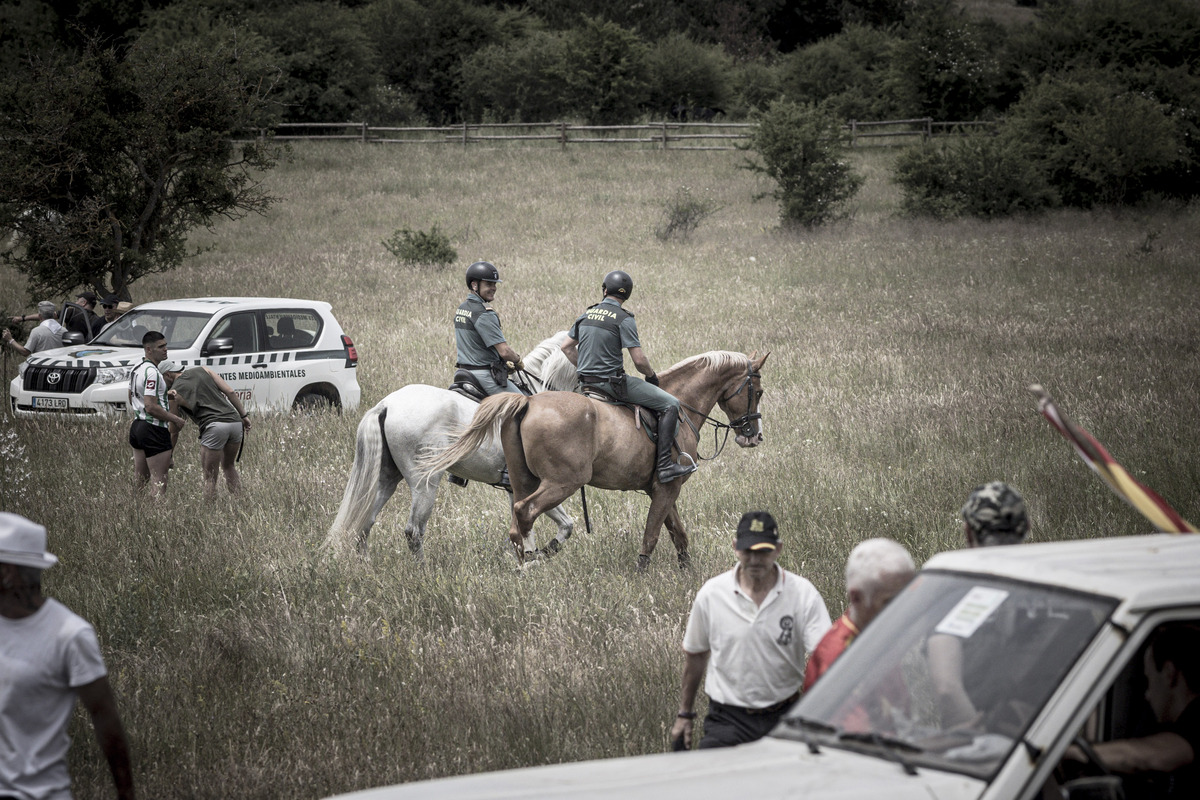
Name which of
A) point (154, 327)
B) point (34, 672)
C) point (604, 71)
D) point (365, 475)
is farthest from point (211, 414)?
point (604, 71)

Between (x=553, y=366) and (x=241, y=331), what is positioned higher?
(x=553, y=366)

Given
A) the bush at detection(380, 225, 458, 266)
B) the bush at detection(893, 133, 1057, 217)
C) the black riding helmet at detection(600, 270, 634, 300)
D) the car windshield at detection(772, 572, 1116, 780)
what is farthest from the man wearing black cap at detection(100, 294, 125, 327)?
the bush at detection(893, 133, 1057, 217)

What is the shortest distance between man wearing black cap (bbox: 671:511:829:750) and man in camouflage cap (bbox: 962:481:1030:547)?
817 millimetres

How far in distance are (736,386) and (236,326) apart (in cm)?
873

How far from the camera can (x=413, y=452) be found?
32.8ft

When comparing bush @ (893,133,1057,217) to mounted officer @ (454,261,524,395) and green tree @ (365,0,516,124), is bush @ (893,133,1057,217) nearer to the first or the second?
mounted officer @ (454,261,524,395)

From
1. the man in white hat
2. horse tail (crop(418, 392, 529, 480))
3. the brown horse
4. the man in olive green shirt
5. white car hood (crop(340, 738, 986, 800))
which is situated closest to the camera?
white car hood (crop(340, 738, 986, 800))

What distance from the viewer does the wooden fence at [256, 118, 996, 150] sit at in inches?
1981

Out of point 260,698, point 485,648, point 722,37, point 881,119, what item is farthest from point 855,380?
point 722,37

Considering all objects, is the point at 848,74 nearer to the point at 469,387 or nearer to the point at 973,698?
the point at 469,387

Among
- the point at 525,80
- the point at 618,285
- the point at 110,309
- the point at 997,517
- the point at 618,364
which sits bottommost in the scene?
the point at 110,309

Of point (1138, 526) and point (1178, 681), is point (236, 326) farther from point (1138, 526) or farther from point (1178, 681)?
point (1178, 681)

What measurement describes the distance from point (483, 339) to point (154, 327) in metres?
8.01

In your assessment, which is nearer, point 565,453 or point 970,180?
point 565,453
